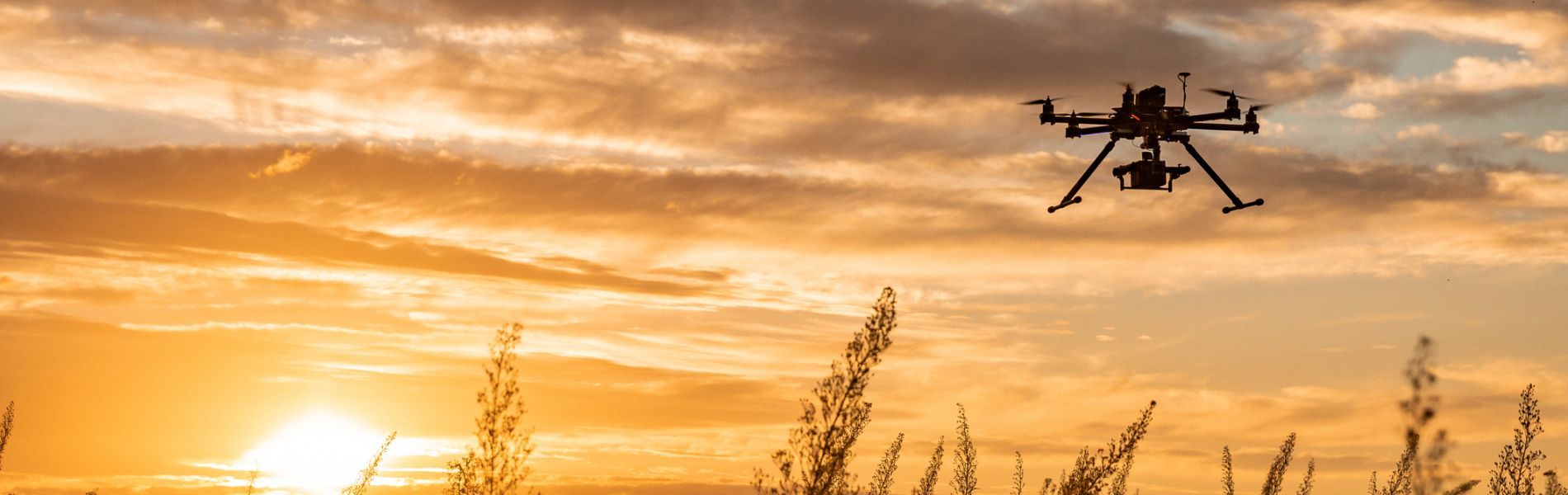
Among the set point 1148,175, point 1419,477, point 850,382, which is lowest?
point 1419,477

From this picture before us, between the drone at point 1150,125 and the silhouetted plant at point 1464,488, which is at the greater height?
the drone at point 1150,125

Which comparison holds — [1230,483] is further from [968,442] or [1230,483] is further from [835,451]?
[835,451]

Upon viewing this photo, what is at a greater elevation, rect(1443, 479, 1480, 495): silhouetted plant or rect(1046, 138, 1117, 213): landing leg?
rect(1046, 138, 1117, 213): landing leg

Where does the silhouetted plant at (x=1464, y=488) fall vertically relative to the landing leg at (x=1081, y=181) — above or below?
below

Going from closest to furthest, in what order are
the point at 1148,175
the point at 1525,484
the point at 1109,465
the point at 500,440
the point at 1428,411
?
the point at 1428,411 < the point at 500,440 < the point at 1109,465 < the point at 1148,175 < the point at 1525,484

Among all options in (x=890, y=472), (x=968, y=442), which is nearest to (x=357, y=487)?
(x=890, y=472)

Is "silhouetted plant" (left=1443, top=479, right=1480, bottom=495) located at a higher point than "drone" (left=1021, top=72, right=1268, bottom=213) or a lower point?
lower

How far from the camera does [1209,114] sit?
66.6 meters

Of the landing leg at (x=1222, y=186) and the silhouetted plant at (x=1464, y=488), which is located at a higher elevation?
the landing leg at (x=1222, y=186)

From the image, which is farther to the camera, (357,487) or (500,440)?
(357,487)

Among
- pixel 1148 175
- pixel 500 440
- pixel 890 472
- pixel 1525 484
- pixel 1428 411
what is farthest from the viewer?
pixel 890 472

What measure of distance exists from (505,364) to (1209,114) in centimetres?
3186

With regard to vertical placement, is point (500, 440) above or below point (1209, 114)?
below

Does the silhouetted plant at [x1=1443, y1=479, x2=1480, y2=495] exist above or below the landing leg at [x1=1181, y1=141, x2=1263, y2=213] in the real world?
below
